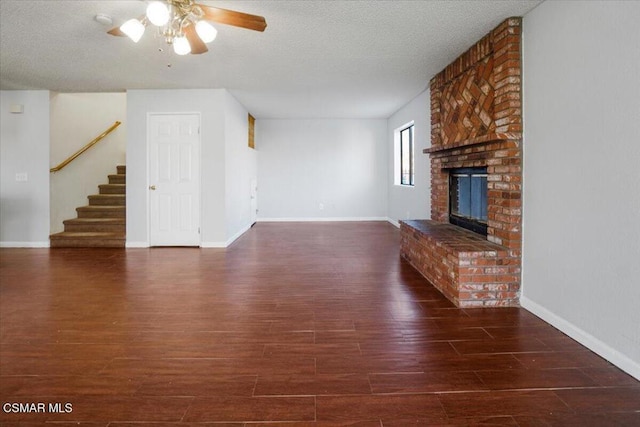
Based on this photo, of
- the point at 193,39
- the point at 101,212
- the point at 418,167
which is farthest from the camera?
the point at 101,212

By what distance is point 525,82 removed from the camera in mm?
3156

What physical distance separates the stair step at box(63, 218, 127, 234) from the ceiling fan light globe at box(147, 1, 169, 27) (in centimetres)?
473

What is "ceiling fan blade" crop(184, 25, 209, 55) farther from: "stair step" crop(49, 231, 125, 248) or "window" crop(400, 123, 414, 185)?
"window" crop(400, 123, 414, 185)

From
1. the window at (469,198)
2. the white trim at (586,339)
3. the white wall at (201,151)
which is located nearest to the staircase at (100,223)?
the white wall at (201,151)

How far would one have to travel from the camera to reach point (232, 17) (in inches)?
106

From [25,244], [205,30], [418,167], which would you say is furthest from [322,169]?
[205,30]

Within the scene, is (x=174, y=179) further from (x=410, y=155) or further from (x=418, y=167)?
(x=410, y=155)

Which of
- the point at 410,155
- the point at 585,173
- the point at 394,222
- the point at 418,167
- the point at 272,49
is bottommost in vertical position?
the point at 394,222

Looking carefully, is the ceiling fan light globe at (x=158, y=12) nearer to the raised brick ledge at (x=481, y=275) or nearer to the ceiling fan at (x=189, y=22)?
the ceiling fan at (x=189, y=22)

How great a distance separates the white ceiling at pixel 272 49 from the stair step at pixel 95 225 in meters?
2.02

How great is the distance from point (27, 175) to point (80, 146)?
105 cm

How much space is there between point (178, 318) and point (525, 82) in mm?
3162

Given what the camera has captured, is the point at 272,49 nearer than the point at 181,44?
No

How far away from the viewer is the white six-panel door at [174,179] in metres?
6.03
